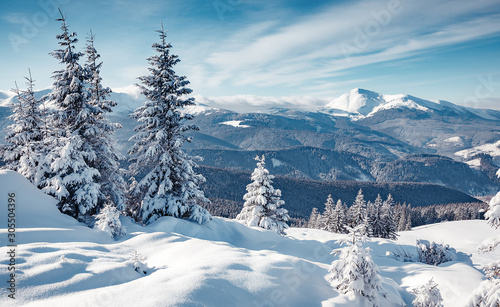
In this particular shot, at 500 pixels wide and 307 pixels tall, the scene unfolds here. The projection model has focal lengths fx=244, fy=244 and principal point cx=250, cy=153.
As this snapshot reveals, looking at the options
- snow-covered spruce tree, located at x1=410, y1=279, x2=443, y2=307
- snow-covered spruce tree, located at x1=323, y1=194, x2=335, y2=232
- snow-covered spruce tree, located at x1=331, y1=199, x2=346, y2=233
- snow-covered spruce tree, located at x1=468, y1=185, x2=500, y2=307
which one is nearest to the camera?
snow-covered spruce tree, located at x1=468, y1=185, x2=500, y2=307

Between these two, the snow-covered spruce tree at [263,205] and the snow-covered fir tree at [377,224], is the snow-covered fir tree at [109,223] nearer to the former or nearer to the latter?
the snow-covered spruce tree at [263,205]

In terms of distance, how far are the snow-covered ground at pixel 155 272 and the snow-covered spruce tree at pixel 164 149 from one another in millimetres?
3390

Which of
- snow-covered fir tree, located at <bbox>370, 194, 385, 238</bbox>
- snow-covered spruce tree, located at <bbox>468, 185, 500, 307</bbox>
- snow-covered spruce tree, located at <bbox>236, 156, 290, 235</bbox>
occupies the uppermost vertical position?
snow-covered spruce tree, located at <bbox>468, 185, 500, 307</bbox>

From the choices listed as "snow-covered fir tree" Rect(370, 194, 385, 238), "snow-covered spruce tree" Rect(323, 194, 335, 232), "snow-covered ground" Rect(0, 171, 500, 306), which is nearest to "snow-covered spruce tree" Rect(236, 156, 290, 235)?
"snow-covered ground" Rect(0, 171, 500, 306)

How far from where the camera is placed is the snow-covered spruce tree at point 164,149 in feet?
53.7

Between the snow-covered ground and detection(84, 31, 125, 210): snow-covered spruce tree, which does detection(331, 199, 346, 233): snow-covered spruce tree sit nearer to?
the snow-covered ground

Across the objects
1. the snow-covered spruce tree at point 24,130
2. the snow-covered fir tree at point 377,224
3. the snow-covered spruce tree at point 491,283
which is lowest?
the snow-covered fir tree at point 377,224

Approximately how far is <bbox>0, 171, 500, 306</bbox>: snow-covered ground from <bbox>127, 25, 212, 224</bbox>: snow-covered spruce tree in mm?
3390

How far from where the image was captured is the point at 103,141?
54.5ft

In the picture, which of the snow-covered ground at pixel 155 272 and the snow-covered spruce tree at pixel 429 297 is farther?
the snow-covered spruce tree at pixel 429 297

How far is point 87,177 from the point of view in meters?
14.1

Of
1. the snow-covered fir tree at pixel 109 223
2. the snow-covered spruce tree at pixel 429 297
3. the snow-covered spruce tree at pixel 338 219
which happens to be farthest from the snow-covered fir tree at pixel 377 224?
the snow-covered fir tree at pixel 109 223

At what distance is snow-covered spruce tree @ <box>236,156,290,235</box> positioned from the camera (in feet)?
78.4

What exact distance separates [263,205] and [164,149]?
12.3m
